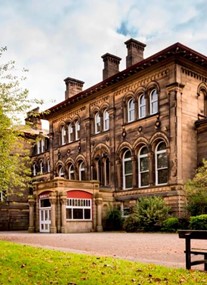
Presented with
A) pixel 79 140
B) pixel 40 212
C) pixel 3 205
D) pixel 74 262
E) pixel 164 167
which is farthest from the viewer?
pixel 3 205

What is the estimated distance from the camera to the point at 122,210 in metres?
34.4

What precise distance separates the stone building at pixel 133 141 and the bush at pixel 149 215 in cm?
97

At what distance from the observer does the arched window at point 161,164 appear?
102ft

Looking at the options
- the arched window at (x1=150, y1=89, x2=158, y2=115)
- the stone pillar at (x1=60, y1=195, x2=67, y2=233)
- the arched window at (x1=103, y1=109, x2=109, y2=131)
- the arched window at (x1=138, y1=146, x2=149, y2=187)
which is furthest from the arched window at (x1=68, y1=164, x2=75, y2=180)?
the arched window at (x1=150, y1=89, x2=158, y2=115)

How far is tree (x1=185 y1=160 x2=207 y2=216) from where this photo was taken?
2695cm

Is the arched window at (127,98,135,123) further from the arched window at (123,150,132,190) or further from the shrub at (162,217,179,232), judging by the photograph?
the shrub at (162,217,179,232)

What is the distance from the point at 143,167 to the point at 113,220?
491cm

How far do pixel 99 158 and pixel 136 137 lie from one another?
5.54 metres

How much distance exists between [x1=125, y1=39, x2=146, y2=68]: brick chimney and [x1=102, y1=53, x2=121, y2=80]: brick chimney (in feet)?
8.55

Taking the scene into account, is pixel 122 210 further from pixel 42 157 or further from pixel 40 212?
pixel 42 157

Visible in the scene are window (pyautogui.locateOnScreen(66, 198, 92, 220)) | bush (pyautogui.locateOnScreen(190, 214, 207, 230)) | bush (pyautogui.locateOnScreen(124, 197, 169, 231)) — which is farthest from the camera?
window (pyautogui.locateOnScreen(66, 198, 92, 220))

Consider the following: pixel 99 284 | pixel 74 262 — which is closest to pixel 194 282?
pixel 99 284

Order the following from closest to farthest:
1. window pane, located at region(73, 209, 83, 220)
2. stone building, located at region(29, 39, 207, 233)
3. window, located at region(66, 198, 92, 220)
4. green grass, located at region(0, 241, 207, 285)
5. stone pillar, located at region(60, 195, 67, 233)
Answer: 1. green grass, located at region(0, 241, 207, 285)
2. stone building, located at region(29, 39, 207, 233)
3. stone pillar, located at region(60, 195, 67, 233)
4. window, located at region(66, 198, 92, 220)
5. window pane, located at region(73, 209, 83, 220)

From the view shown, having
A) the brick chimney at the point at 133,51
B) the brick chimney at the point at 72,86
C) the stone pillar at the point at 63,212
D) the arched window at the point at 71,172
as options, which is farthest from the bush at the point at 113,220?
the brick chimney at the point at 72,86
